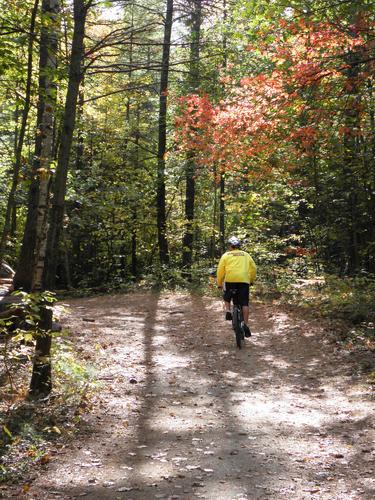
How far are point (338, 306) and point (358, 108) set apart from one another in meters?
4.32

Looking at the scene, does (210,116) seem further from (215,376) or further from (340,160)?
(215,376)

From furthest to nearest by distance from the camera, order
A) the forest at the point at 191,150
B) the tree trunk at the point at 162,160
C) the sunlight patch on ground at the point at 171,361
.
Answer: the tree trunk at the point at 162,160
the sunlight patch on ground at the point at 171,361
the forest at the point at 191,150

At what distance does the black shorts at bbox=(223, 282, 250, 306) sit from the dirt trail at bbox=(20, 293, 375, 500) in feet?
3.03

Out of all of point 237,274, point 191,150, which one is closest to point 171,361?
point 237,274

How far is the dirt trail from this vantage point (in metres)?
4.15

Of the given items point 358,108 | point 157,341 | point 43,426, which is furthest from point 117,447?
point 358,108

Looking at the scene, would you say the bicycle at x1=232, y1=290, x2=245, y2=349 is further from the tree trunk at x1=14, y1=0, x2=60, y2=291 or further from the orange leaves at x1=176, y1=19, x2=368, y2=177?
the tree trunk at x1=14, y1=0, x2=60, y2=291

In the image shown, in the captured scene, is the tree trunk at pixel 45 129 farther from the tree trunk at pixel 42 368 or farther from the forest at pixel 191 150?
the tree trunk at pixel 42 368

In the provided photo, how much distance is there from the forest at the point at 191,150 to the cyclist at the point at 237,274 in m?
2.31

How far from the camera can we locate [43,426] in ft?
17.2

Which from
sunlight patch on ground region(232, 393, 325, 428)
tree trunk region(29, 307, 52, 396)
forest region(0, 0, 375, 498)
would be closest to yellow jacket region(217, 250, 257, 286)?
forest region(0, 0, 375, 498)

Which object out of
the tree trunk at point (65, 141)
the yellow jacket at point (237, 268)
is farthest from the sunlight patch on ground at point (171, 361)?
the tree trunk at point (65, 141)

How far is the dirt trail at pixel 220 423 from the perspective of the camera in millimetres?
4148

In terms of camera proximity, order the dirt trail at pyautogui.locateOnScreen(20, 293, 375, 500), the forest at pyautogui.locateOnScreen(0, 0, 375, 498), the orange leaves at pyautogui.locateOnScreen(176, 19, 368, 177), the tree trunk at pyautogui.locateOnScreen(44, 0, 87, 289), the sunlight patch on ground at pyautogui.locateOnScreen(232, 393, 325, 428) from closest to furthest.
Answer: the dirt trail at pyautogui.locateOnScreen(20, 293, 375, 500) → the sunlight patch on ground at pyautogui.locateOnScreen(232, 393, 325, 428) → the tree trunk at pyautogui.locateOnScreen(44, 0, 87, 289) → the forest at pyautogui.locateOnScreen(0, 0, 375, 498) → the orange leaves at pyautogui.locateOnScreen(176, 19, 368, 177)
